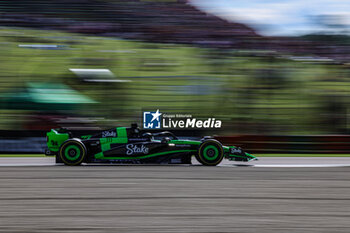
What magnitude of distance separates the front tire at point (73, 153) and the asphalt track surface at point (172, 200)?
2.16ft

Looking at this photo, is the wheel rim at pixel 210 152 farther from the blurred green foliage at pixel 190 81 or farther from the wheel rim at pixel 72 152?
the blurred green foliage at pixel 190 81

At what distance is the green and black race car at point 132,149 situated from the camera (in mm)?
9758

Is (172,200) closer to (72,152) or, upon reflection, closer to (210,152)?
(210,152)

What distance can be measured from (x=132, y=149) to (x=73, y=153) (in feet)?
4.17

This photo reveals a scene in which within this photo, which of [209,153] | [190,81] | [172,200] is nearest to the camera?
[172,200]

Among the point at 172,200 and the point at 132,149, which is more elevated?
→ the point at 132,149

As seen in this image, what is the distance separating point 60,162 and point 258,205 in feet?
18.2

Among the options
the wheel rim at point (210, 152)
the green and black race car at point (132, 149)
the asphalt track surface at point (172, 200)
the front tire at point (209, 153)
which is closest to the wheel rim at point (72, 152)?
the green and black race car at point (132, 149)

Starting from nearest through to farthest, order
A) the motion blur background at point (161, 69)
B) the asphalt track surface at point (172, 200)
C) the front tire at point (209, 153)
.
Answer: the asphalt track surface at point (172, 200), the front tire at point (209, 153), the motion blur background at point (161, 69)

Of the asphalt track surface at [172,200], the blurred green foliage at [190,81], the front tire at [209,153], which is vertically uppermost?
the blurred green foliage at [190,81]

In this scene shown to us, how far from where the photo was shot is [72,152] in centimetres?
975

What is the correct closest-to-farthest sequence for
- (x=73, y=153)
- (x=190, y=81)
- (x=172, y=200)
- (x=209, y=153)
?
(x=172, y=200), (x=73, y=153), (x=209, y=153), (x=190, y=81)

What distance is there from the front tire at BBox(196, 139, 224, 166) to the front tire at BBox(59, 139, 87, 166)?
2508 millimetres

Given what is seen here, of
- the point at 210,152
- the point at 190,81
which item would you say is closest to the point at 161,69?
the point at 190,81
